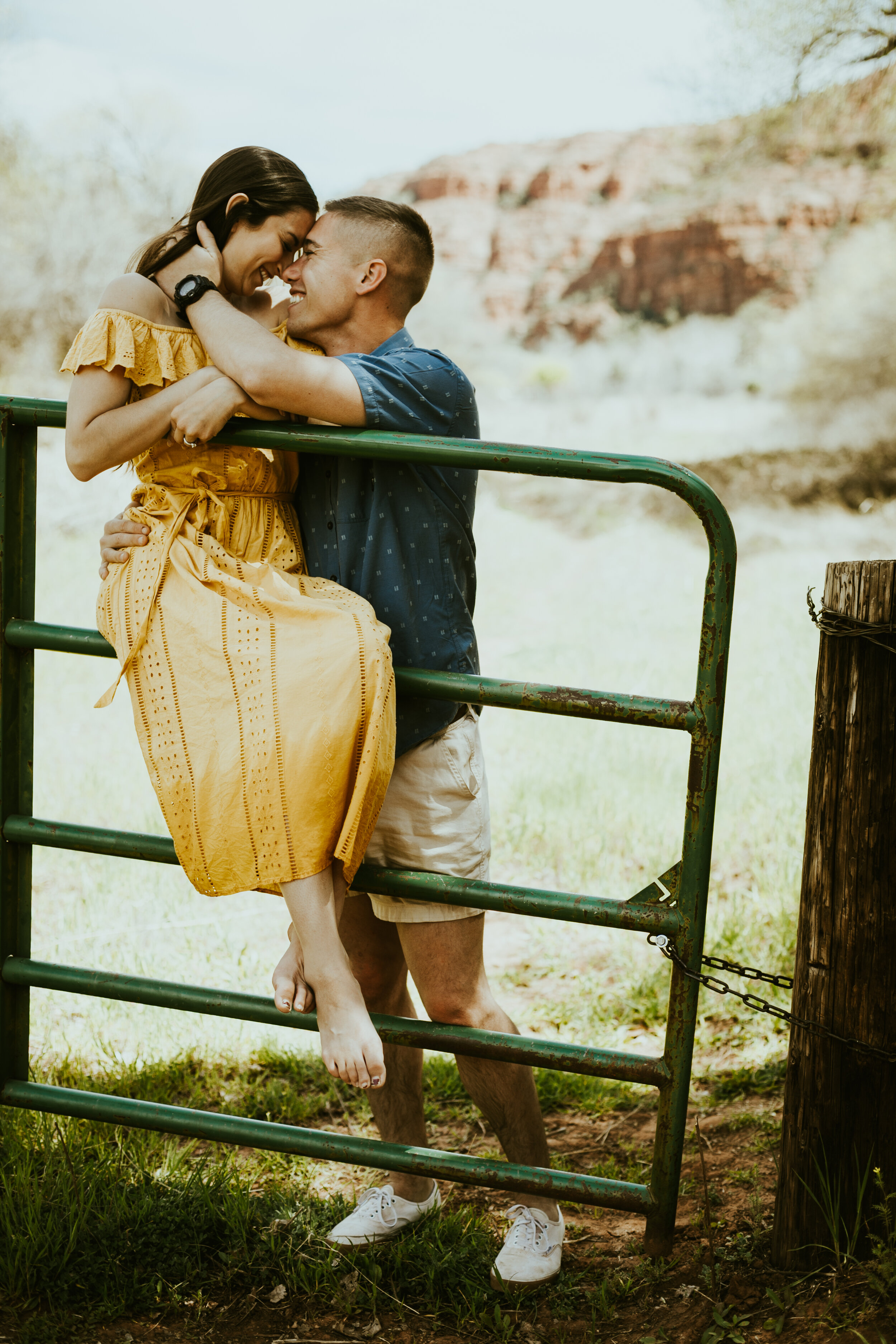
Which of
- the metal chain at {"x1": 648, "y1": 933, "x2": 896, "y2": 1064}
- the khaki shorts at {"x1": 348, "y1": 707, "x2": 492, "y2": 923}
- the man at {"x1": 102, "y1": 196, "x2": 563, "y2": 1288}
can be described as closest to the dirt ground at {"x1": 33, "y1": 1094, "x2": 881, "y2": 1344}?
the man at {"x1": 102, "y1": 196, "x2": 563, "y2": 1288}

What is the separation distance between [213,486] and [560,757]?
4.49 m

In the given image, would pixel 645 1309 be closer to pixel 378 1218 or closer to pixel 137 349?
pixel 378 1218

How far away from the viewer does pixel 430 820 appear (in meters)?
2.36

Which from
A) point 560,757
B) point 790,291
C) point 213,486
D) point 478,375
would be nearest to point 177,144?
point 478,375

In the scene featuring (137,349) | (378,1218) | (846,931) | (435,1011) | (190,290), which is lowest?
(378,1218)

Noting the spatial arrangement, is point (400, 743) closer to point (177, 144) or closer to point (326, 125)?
point (177, 144)

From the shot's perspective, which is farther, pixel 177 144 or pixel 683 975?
pixel 177 144

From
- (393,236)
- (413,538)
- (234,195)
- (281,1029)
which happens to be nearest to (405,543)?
(413,538)

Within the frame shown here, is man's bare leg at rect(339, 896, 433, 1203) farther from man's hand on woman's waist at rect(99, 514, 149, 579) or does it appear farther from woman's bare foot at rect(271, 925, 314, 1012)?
man's hand on woman's waist at rect(99, 514, 149, 579)

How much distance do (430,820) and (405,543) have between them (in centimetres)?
56

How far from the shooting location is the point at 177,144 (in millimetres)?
24062

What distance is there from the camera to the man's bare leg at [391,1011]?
102 inches

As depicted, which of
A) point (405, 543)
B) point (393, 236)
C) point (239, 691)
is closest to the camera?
point (239, 691)

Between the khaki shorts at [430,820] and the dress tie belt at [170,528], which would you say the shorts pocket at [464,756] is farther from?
the dress tie belt at [170,528]
